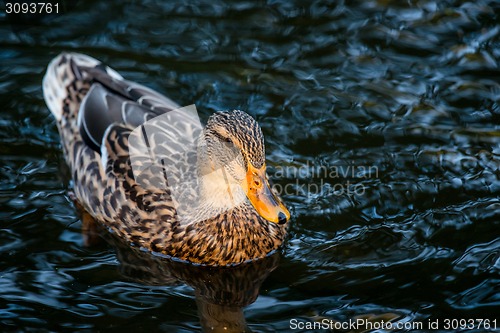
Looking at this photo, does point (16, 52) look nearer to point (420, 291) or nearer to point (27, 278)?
point (27, 278)

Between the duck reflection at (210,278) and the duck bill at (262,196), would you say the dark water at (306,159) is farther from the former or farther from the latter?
the duck bill at (262,196)

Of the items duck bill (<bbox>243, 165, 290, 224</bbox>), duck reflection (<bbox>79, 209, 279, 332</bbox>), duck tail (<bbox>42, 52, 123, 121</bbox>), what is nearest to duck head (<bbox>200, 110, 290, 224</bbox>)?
duck bill (<bbox>243, 165, 290, 224</bbox>)

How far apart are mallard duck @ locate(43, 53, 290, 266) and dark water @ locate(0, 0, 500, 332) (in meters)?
0.19

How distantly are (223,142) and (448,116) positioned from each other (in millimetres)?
2840

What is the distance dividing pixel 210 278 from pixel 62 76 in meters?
2.96

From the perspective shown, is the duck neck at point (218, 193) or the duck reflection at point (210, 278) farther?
the duck neck at point (218, 193)

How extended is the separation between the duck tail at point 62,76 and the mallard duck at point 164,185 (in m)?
0.12

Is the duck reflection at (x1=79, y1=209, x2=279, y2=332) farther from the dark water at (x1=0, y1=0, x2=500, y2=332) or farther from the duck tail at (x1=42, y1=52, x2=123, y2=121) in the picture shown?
the duck tail at (x1=42, y1=52, x2=123, y2=121)

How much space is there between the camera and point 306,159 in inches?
300

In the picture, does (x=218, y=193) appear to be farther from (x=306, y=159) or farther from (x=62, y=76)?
(x=62, y=76)

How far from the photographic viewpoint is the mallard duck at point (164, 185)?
6.09 metres

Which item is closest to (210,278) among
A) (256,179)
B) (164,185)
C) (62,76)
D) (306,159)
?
(164,185)

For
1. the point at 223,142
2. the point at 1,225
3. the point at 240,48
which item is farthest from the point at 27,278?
the point at 240,48

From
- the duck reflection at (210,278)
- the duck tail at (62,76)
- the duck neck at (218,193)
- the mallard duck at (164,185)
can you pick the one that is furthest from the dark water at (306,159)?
the duck neck at (218,193)
